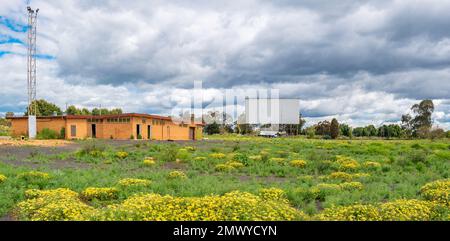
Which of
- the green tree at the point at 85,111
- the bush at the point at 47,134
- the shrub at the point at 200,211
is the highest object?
the green tree at the point at 85,111

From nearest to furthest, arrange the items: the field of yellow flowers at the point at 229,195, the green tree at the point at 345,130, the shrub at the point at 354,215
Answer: the field of yellow flowers at the point at 229,195, the shrub at the point at 354,215, the green tree at the point at 345,130

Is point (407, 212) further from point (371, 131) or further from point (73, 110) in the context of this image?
point (371, 131)

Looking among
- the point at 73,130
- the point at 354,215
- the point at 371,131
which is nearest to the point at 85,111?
the point at 73,130

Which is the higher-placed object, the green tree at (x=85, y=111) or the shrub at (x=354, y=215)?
the green tree at (x=85, y=111)

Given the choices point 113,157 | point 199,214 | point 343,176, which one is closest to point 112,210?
point 199,214

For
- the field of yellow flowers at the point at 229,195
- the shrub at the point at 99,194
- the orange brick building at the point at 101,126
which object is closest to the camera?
the field of yellow flowers at the point at 229,195

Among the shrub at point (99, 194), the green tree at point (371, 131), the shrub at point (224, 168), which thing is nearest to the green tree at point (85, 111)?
the shrub at point (224, 168)

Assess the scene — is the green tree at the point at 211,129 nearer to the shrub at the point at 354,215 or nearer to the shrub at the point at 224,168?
the shrub at the point at 224,168

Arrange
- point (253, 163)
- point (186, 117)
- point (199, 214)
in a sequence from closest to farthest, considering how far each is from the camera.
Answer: point (199, 214) → point (253, 163) → point (186, 117)

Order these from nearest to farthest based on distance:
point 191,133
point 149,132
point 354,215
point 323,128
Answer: point 354,215, point 149,132, point 191,133, point 323,128

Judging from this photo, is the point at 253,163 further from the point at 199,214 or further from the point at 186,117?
the point at 186,117

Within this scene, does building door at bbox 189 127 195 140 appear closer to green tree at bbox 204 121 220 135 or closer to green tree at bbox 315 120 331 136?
green tree at bbox 204 121 220 135

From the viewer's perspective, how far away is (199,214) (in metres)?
6.00
